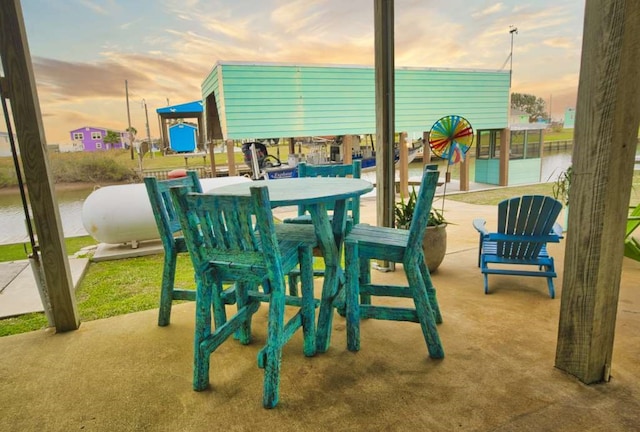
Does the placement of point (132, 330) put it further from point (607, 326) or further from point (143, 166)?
point (143, 166)

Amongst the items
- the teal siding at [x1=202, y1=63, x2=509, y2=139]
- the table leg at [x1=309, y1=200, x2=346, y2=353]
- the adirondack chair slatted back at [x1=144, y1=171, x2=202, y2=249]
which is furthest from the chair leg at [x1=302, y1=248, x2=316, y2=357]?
the teal siding at [x1=202, y1=63, x2=509, y2=139]

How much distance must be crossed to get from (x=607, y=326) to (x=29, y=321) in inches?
148

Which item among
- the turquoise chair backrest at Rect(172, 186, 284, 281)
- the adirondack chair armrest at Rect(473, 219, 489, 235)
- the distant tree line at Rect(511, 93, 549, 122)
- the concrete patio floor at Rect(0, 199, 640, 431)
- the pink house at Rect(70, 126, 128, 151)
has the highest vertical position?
the distant tree line at Rect(511, 93, 549, 122)

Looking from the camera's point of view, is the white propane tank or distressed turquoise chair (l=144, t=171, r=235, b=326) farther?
Answer: the white propane tank

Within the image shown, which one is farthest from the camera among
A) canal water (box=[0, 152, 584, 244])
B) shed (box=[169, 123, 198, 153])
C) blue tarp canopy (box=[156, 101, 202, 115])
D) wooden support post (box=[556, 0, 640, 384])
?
shed (box=[169, 123, 198, 153])

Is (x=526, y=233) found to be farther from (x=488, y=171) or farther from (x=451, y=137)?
(x=488, y=171)

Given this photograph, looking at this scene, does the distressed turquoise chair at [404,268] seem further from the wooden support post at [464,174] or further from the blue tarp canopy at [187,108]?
the blue tarp canopy at [187,108]

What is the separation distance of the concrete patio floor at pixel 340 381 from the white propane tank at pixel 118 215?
6.81 feet

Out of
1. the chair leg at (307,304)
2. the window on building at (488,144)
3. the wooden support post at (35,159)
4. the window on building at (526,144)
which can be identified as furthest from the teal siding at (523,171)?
the wooden support post at (35,159)

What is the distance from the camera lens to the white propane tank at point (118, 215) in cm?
429

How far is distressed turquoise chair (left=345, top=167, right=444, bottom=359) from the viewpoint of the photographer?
6.08 ft

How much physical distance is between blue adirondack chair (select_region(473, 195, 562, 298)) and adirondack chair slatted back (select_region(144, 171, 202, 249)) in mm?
2259

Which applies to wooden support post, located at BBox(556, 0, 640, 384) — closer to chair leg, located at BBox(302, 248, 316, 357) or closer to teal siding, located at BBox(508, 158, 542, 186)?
chair leg, located at BBox(302, 248, 316, 357)

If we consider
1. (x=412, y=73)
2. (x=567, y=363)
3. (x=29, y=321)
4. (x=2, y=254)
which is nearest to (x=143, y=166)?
(x=2, y=254)
